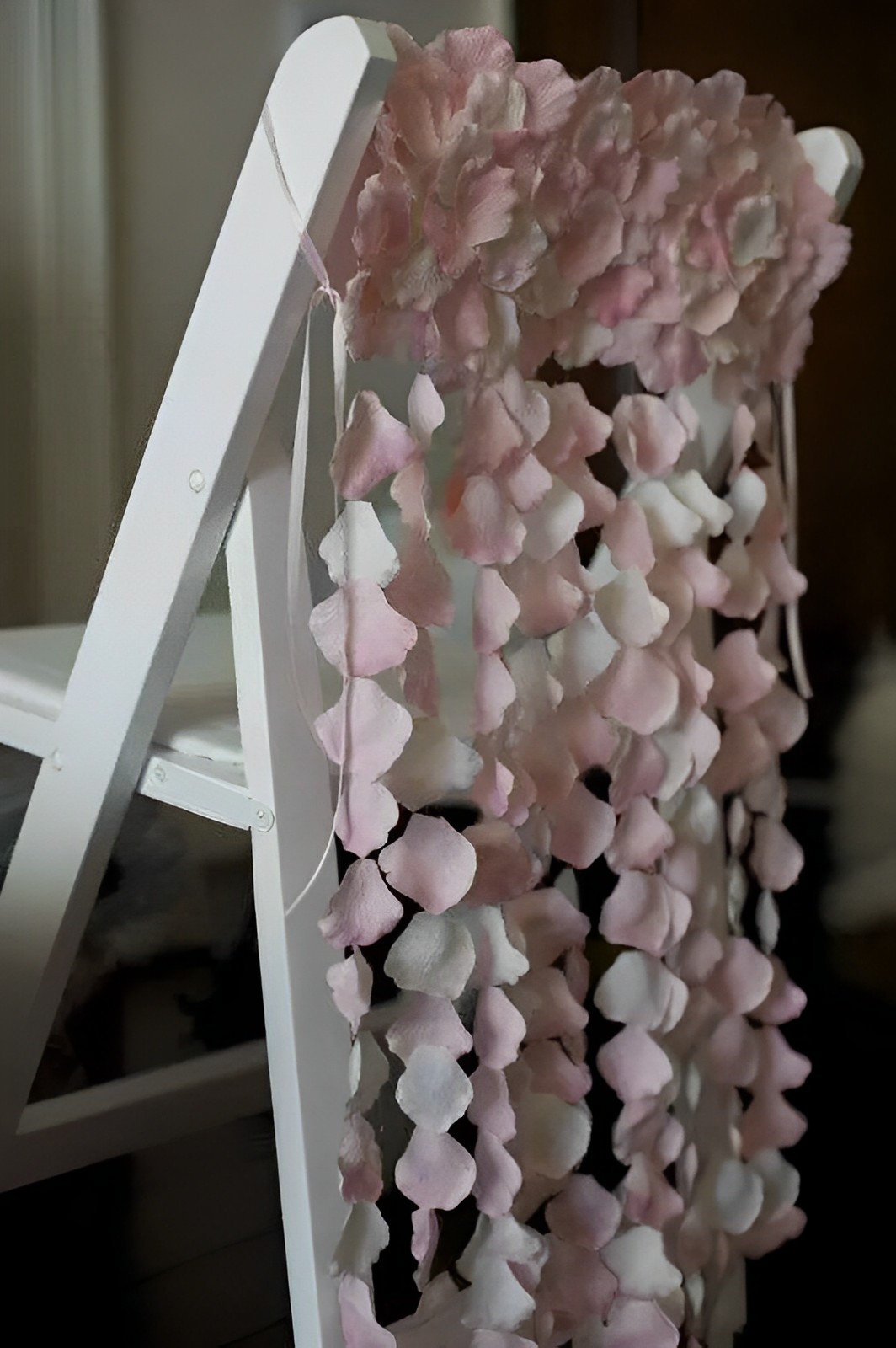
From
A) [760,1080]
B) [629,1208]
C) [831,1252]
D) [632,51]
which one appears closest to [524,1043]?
[629,1208]

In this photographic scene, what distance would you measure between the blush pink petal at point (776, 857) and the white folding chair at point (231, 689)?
297mm

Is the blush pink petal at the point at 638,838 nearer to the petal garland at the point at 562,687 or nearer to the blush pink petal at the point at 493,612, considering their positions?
the petal garland at the point at 562,687

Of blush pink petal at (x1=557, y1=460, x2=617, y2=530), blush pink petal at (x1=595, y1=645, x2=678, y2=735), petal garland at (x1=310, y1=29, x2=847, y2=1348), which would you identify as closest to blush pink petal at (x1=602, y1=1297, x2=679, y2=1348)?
petal garland at (x1=310, y1=29, x2=847, y2=1348)

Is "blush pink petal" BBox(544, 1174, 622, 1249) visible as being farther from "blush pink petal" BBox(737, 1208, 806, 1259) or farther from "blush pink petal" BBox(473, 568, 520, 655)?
"blush pink petal" BBox(473, 568, 520, 655)

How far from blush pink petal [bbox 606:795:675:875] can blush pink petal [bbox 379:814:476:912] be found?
0.60 ft

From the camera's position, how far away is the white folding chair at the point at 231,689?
1.63 feet

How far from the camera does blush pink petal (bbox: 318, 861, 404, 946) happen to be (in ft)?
1.69

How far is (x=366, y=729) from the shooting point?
1.69 feet

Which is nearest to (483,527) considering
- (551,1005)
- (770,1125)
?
(551,1005)

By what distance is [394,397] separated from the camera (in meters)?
0.71

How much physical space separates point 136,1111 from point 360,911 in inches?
11.6

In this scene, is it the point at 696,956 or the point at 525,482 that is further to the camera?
the point at 696,956

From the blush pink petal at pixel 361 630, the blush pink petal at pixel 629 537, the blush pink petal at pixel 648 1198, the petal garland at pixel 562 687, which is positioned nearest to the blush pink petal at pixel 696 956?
the petal garland at pixel 562 687

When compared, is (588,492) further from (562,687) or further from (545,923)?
(545,923)
